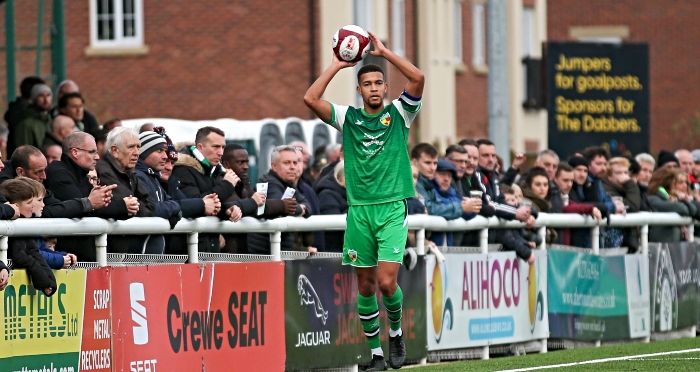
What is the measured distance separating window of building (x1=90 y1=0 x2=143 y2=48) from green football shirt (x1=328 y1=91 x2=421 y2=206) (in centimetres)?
2024

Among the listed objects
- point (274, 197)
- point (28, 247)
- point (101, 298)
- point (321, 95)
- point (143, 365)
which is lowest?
point (143, 365)

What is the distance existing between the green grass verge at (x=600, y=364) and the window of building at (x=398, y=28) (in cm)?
1742

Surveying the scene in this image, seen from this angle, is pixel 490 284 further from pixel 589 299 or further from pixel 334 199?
pixel 334 199

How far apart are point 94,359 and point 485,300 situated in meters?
5.26

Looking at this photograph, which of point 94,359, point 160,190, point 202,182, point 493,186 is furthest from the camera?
point 493,186

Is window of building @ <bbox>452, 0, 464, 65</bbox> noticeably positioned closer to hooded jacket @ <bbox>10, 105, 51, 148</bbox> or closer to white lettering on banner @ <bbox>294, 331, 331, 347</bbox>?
hooded jacket @ <bbox>10, 105, 51, 148</bbox>

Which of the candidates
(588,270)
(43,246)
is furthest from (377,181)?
(588,270)

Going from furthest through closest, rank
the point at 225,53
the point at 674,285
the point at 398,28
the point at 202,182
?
the point at 398,28, the point at 225,53, the point at 674,285, the point at 202,182

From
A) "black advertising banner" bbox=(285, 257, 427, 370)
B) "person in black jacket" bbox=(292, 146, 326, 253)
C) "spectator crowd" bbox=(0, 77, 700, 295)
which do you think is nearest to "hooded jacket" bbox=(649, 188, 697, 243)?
"spectator crowd" bbox=(0, 77, 700, 295)

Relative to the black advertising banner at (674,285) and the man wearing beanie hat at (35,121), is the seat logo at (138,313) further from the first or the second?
the black advertising banner at (674,285)

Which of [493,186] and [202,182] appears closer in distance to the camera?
[202,182]

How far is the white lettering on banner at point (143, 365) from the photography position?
36.7ft

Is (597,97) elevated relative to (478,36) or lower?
lower

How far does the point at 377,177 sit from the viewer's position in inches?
456
